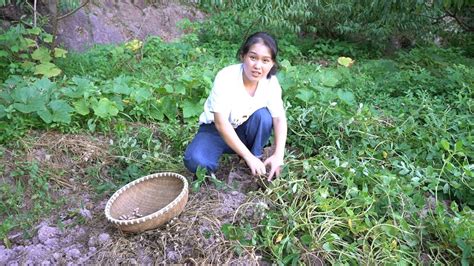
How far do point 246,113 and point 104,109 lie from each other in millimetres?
1259

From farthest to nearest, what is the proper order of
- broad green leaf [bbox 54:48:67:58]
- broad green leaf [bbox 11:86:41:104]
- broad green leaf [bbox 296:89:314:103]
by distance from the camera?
broad green leaf [bbox 54:48:67:58], broad green leaf [bbox 296:89:314:103], broad green leaf [bbox 11:86:41:104]

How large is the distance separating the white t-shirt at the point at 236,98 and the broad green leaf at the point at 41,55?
9.26 ft

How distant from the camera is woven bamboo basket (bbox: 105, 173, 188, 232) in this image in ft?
7.25

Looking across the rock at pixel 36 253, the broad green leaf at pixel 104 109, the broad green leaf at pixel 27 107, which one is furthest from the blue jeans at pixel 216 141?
the broad green leaf at pixel 27 107

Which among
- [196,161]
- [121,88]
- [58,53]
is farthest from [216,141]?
[58,53]

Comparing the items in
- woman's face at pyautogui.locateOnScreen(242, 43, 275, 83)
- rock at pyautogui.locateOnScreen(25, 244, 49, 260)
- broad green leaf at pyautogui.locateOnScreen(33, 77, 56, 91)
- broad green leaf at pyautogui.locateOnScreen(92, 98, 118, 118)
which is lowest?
rock at pyautogui.locateOnScreen(25, 244, 49, 260)

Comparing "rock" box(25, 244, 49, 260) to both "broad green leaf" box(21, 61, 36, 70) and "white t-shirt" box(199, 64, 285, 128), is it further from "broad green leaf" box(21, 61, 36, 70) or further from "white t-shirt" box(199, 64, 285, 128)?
"broad green leaf" box(21, 61, 36, 70)

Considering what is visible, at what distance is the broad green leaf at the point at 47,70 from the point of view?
4414mm

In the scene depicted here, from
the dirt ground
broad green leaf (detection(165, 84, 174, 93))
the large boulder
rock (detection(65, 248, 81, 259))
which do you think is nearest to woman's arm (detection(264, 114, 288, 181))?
the dirt ground

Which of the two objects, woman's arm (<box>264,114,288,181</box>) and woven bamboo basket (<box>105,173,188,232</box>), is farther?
woman's arm (<box>264,114,288,181</box>)

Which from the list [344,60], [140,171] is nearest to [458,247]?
[140,171]

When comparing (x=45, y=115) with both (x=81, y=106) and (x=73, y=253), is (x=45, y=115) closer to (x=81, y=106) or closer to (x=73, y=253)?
(x=81, y=106)

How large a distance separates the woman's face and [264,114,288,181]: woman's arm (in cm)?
33

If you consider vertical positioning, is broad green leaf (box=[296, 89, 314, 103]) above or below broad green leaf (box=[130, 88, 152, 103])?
above
